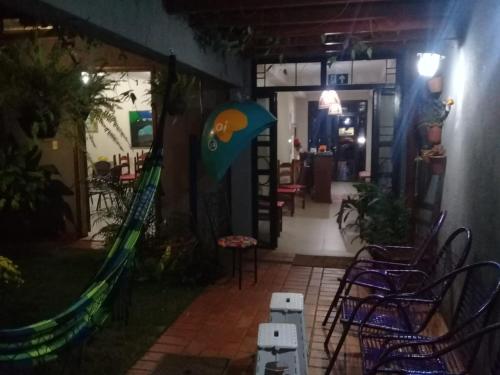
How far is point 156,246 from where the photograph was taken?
4.19 meters

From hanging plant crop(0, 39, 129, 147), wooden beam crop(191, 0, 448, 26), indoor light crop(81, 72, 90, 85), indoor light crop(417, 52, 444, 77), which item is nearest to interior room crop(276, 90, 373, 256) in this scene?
indoor light crop(417, 52, 444, 77)

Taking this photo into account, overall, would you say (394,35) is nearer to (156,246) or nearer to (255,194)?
(255,194)

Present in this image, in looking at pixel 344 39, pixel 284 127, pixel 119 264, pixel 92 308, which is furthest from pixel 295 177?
pixel 92 308

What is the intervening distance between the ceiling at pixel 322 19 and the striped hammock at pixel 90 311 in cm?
111

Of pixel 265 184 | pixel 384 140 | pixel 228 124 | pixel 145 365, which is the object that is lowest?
pixel 145 365

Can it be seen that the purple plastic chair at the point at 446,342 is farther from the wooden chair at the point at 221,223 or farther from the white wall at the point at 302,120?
the white wall at the point at 302,120

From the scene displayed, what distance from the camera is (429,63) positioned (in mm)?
3678

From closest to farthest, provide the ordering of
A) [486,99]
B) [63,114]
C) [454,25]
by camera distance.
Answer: [486,99] → [63,114] → [454,25]

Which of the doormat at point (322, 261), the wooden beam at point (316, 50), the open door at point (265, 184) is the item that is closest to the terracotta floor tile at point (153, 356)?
the doormat at point (322, 261)

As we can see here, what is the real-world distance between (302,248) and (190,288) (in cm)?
179

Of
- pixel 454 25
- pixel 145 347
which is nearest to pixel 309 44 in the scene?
pixel 454 25

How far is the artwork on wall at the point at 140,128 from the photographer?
8.51 meters

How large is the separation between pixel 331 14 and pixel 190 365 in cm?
256

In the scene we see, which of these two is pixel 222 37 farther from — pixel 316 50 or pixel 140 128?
pixel 140 128
